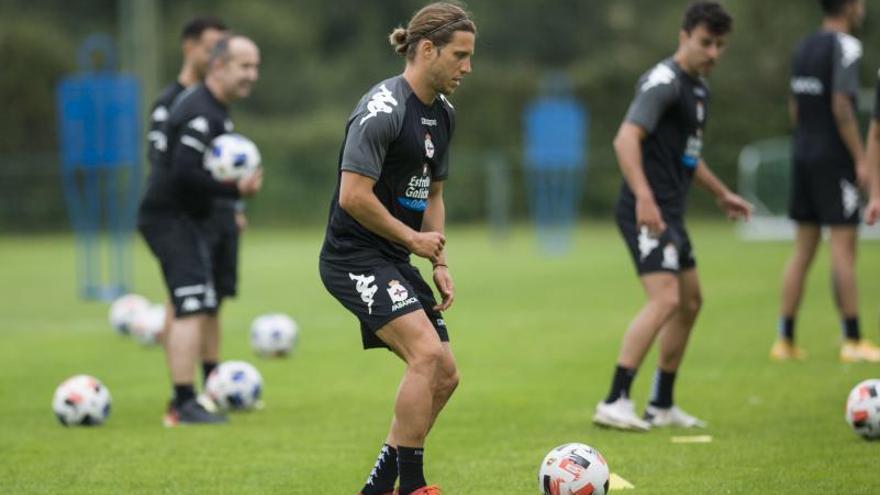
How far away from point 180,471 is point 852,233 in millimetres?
5864

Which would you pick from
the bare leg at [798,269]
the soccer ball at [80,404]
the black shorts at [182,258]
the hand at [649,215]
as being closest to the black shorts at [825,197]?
the bare leg at [798,269]

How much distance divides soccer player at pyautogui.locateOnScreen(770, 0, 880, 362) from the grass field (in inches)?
16.2

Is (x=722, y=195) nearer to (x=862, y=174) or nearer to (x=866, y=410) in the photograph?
(x=866, y=410)

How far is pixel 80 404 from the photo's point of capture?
843 cm

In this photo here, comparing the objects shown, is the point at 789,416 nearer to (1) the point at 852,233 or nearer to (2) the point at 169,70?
(1) the point at 852,233

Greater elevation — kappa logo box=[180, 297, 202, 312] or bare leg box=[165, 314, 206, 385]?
kappa logo box=[180, 297, 202, 312]

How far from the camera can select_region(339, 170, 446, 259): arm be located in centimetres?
568

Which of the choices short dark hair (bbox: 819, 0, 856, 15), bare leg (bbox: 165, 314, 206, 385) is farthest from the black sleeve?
short dark hair (bbox: 819, 0, 856, 15)

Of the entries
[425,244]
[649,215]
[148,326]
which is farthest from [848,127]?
[148,326]

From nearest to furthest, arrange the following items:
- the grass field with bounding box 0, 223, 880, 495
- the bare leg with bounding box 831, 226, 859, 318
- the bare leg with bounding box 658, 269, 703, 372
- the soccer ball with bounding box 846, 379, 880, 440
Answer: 1. the grass field with bounding box 0, 223, 880, 495
2. the soccer ball with bounding box 846, 379, 880, 440
3. the bare leg with bounding box 658, 269, 703, 372
4. the bare leg with bounding box 831, 226, 859, 318

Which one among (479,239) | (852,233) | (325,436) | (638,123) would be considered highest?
(638,123)

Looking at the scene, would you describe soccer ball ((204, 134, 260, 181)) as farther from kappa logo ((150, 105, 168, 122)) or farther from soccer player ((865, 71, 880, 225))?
soccer player ((865, 71, 880, 225))

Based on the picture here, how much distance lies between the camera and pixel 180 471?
6.96m

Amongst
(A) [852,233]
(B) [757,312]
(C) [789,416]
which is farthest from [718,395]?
(B) [757,312]
